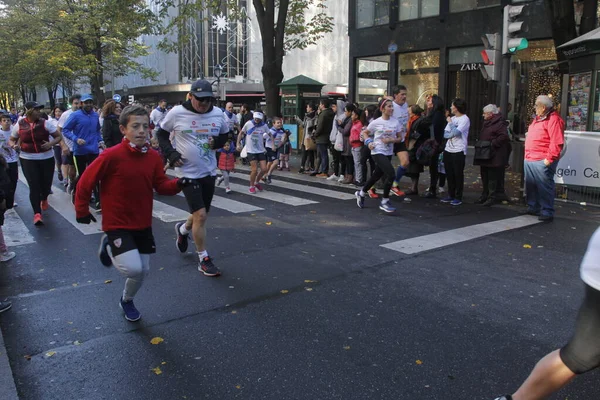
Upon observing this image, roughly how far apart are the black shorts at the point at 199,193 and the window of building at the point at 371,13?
1788cm

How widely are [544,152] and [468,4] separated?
12.6 m

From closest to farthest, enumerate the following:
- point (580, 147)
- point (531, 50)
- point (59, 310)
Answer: point (59, 310), point (580, 147), point (531, 50)

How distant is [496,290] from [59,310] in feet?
12.9

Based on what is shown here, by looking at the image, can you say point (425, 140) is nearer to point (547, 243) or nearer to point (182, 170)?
point (547, 243)

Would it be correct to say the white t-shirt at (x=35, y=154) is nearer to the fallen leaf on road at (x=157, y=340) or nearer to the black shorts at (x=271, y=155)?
the fallen leaf on road at (x=157, y=340)

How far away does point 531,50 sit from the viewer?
696 inches

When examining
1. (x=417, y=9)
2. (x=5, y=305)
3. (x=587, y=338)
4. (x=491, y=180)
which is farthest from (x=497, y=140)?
(x=417, y=9)

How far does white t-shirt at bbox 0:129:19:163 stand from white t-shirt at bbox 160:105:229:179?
4058mm

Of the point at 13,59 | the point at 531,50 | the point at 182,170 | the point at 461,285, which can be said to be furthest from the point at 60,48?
the point at 461,285

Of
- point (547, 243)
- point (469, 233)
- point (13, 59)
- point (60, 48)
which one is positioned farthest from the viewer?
point (13, 59)

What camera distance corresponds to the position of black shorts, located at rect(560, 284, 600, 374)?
2283 millimetres

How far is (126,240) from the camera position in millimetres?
4000

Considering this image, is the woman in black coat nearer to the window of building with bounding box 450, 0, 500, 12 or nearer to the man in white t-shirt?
the man in white t-shirt

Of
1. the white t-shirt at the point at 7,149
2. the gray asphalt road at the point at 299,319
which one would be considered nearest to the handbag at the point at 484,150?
the gray asphalt road at the point at 299,319
